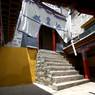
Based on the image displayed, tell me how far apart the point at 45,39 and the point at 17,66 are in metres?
6.11

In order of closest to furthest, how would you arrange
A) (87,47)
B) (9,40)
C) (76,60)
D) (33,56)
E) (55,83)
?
(55,83), (87,47), (9,40), (33,56), (76,60)

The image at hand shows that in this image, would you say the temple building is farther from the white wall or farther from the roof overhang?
the roof overhang

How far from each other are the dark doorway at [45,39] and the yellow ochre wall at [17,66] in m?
4.63

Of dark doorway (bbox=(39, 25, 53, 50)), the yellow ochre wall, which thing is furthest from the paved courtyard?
dark doorway (bbox=(39, 25, 53, 50))

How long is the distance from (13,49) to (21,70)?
1.43 metres

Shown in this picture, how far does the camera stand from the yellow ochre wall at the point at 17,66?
10352mm

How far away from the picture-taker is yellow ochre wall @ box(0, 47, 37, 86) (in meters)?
10.4

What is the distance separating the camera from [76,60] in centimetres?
1366

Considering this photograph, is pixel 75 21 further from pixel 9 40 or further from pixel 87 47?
pixel 9 40

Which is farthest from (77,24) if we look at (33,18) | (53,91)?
(53,91)

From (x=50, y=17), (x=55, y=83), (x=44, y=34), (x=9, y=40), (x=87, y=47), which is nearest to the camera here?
(x=55, y=83)

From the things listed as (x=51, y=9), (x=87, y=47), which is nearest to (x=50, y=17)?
(x=51, y=9)

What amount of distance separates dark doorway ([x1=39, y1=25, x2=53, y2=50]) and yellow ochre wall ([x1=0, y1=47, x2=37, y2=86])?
4.63 metres

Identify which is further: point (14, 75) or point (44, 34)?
point (44, 34)
